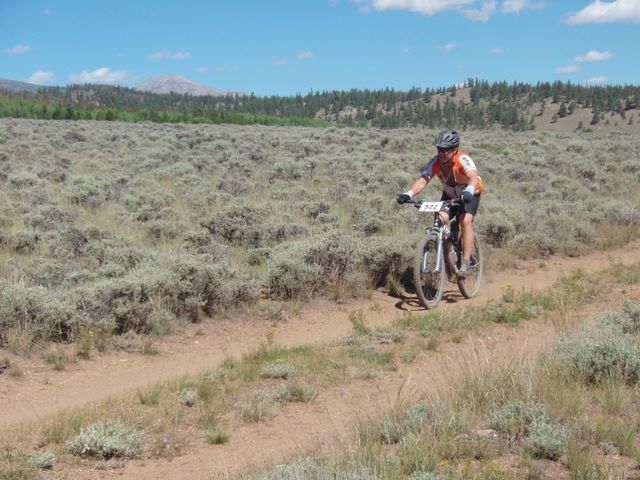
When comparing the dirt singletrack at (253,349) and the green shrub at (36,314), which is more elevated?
the green shrub at (36,314)

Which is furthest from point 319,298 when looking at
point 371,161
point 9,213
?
point 371,161

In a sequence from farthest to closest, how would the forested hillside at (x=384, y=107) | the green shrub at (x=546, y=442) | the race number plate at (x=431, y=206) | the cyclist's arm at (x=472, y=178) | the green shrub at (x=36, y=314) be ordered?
the forested hillside at (x=384, y=107), the race number plate at (x=431, y=206), the cyclist's arm at (x=472, y=178), the green shrub at (x=36, y=314), the green shrub at (x=546, y=442)

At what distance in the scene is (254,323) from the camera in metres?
7.79

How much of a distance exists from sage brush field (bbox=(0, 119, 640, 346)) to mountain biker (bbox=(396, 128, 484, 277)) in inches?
48.5

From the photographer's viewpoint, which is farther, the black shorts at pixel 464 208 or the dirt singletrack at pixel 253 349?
the black shorts at pixel 464 208

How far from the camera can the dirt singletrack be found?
4.27 metres

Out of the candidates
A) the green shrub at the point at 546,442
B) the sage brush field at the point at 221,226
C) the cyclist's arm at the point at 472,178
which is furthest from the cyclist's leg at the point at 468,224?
the green shrub at the point at 546,442

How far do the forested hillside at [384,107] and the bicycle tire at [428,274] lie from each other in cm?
5555

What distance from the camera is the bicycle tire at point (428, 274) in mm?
8250

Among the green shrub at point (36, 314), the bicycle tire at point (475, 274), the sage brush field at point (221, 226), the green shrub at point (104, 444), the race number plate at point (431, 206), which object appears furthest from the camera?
the bicycle tire at point (475, 274)

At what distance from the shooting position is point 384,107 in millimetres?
141125

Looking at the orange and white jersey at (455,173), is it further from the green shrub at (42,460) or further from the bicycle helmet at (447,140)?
the green shrub at (42,460)

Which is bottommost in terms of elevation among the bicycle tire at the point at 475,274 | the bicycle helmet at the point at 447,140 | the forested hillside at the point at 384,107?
the bicycle tire at the point at 475,274

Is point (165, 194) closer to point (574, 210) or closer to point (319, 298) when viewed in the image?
point (319, 298)
